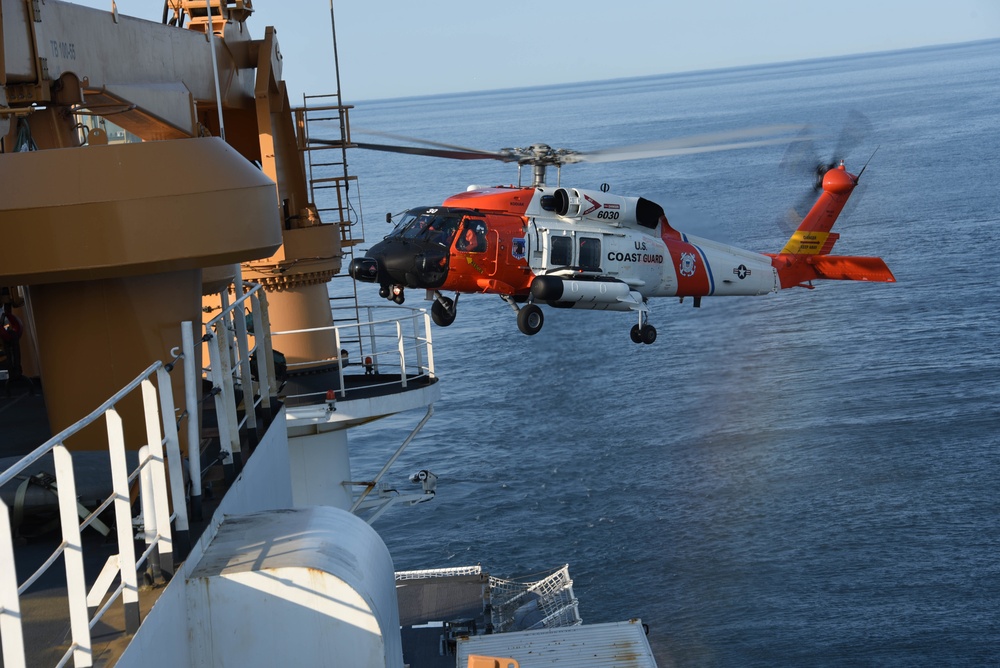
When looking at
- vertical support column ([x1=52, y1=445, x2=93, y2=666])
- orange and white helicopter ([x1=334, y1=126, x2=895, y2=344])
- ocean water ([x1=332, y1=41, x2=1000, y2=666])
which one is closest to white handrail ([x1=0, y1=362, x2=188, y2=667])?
vertical support column ([x1=52, y1=445, x2=93, y2=666])

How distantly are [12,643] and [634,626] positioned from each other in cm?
2039

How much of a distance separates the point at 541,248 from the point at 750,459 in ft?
94.7

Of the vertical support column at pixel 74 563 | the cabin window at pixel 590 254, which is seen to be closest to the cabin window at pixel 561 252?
the cabin window at pixel 590 254

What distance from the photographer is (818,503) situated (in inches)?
1649

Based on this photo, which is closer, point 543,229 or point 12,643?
point 12,643

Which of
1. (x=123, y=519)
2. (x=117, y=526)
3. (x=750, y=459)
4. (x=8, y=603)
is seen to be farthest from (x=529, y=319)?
(x=750, y=459)

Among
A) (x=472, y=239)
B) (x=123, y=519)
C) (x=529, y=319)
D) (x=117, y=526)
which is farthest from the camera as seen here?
(x=529, y=319)

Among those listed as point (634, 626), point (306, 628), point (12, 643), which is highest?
point (12, 643)

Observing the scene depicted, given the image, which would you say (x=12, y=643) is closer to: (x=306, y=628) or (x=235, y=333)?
(x=306, y=628)

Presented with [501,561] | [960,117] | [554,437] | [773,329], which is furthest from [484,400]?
[960,117]

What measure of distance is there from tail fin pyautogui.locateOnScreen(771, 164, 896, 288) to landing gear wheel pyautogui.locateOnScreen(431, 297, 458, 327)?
818cm

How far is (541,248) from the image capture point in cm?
1962

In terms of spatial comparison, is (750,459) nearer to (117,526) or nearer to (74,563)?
Answer: (117,526)

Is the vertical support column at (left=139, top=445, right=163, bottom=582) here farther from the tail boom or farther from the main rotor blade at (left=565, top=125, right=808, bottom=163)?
the tail boom
